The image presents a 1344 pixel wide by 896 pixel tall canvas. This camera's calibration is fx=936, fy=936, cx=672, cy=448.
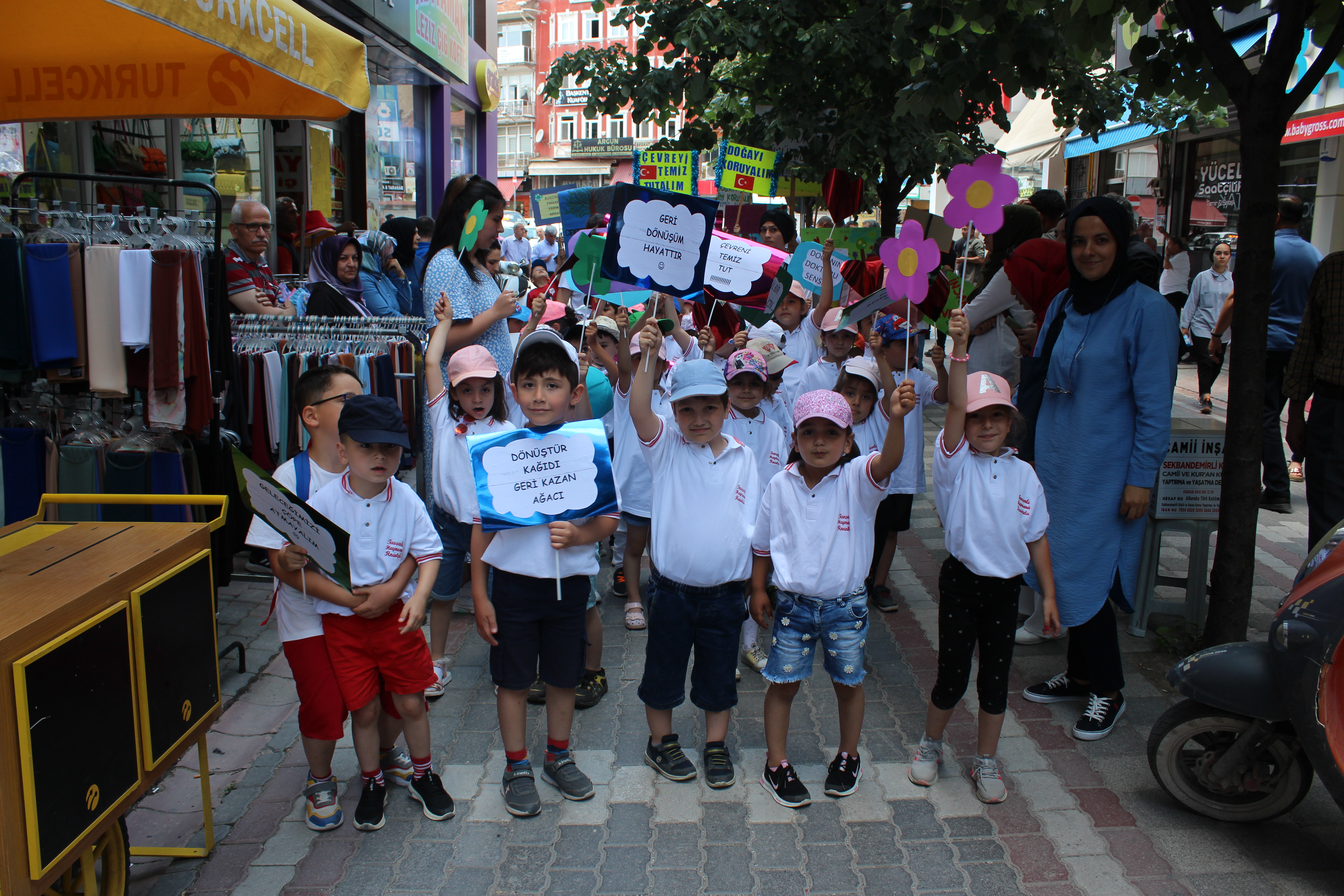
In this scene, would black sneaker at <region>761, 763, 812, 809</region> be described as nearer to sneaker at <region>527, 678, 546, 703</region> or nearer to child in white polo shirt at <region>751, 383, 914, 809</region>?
child in white polo shirt at <region>751, 383, 914, 809</region>

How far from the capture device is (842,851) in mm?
3127

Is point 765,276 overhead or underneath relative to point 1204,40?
underneath

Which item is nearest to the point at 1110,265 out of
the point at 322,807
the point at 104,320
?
the point at 322,807

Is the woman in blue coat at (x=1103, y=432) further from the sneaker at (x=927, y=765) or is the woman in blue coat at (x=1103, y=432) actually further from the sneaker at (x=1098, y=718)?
the sneaker at (x=927, y=765)

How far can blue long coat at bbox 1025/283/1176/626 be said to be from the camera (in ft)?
12.4

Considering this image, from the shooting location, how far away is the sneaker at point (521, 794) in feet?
10.9

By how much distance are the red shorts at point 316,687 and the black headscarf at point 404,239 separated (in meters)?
6.54

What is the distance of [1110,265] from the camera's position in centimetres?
381

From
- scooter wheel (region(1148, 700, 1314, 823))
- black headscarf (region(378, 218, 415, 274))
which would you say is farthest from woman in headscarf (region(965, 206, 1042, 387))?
black headscarf (region(378, 218, 415, 274))

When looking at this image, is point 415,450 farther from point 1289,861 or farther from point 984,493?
point 1289,861

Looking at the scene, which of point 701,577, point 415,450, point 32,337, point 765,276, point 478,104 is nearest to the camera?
point 701,577

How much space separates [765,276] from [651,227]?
47.7 inches

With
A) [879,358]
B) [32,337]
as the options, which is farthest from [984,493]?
[32,337]

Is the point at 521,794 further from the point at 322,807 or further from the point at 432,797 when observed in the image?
the point at 322,807
